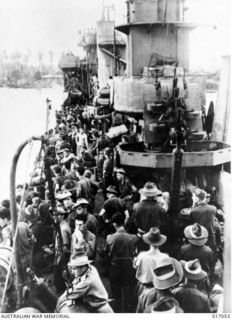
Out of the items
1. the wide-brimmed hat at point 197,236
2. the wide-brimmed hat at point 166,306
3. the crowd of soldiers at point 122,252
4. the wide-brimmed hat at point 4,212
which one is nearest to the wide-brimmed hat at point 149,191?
the crowd of soldiers at point 122,252

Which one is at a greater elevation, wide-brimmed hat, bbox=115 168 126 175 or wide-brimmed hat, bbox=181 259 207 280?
wide-brimmed hat, bbox=181 259 207 280

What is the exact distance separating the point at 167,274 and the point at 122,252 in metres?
1.15

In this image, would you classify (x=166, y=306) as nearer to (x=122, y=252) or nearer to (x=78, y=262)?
(x=78, y=262)

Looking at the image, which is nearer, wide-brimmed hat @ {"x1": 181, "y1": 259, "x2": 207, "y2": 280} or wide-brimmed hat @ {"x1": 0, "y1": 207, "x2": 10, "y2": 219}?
wide-brimmed hat @ {"x1": 181, "y1": 259, "x2": 207, "y2": 280}

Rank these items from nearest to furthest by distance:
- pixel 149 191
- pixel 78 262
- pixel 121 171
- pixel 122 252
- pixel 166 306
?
1. pixel 166 306
2. pixel 78 262
3. pixel 122 252
4. pixel 149 191
5. pixel 121 171

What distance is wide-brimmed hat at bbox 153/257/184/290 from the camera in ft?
11.0

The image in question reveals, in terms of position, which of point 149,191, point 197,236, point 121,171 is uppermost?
point 149,191

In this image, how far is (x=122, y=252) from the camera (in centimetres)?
453

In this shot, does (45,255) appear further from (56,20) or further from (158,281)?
(56,20)

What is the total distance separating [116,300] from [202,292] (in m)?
1.41

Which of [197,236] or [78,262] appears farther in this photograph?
[197,236]

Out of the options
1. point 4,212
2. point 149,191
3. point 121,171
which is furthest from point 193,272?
point 121,171

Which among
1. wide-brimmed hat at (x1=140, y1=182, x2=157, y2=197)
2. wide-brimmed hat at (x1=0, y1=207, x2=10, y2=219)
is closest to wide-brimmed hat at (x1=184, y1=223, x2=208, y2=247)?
wide-brimmed hat at (x1=140, y1=182, x2=157, y2=197)

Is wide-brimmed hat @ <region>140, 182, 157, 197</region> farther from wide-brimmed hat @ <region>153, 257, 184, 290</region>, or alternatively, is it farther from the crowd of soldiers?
wide-brimmed hat @ <region>153, 257, 184, 290</region>
